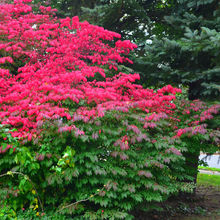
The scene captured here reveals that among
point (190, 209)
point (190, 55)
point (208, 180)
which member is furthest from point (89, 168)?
point (208, 180)

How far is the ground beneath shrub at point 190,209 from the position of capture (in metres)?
6.39

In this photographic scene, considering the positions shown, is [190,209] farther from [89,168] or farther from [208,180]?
[208,180]

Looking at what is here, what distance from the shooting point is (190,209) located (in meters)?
7.07

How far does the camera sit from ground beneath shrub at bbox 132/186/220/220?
252 inches

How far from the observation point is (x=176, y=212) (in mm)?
6793

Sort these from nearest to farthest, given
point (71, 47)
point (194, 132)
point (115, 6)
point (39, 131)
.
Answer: point (39, 131) → point (194, 132) → point (71, 47) → point (115, 6)

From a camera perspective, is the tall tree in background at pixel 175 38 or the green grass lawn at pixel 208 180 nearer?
the tall tree in background at pixel 175 38

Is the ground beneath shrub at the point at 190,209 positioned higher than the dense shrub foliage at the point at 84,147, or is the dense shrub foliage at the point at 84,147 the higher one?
the dense shrub foliage at the point at 84,147

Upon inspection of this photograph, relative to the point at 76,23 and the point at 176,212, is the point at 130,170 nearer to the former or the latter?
the point at 176,212

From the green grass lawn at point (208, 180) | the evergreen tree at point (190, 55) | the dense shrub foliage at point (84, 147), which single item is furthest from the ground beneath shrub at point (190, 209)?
the evergreen tree at point (190, 55)

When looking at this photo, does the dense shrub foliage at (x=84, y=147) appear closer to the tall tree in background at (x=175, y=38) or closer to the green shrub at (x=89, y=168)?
the green shrub at (x=89, y=168)

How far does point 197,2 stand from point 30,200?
618 centimetres

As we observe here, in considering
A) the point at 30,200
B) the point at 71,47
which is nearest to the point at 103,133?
the point at 30,200

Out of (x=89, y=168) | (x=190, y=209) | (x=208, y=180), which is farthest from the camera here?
(x=208, y=180)
